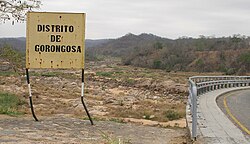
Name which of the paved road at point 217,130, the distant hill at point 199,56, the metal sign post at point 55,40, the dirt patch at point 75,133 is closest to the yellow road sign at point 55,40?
the metal sign post at point 55,40

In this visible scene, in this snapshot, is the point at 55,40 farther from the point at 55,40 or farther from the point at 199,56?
the point at 199,56

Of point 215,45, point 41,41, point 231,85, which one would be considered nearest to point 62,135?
point 41,41

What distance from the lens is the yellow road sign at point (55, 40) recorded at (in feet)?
39.1

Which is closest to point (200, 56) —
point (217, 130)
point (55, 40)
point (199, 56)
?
point (199, 56)

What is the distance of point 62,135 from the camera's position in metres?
10.6

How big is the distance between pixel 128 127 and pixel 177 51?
98.7 metres

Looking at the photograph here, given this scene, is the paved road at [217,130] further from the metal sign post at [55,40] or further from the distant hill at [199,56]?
the distant hill at [199,56]

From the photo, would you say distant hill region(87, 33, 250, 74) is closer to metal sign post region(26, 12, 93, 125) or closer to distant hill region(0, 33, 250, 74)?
distant hill region(0, 33, 250, 74)

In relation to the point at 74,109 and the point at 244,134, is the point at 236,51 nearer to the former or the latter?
the point at 74,109

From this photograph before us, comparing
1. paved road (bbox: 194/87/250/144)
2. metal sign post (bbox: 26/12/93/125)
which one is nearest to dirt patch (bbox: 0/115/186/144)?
paved road (bbox: 194/87/250/144)

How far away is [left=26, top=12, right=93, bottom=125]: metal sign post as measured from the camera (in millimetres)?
11914

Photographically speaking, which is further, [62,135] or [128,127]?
[128,127]

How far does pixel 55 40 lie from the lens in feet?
39.4

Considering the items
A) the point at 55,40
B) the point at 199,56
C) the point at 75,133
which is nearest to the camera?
the point at 75,133
